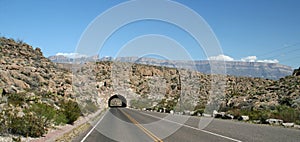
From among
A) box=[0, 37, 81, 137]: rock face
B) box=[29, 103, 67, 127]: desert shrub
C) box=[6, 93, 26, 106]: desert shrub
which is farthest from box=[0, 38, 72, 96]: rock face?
box=[29, 103, 67, 127]: desert shrub

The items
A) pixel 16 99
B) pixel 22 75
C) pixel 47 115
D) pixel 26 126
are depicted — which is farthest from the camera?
pixel 22 75

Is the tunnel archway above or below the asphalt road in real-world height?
above

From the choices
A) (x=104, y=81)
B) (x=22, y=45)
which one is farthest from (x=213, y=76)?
(x=22, y=45)

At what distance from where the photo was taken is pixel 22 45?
4525 centimetres

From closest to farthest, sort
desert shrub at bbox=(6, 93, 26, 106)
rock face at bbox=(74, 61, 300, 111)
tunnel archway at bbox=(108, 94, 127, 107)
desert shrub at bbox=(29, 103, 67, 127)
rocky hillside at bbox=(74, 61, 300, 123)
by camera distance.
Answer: desert shrub at bbox=(29, 103, 67, 127) < desert shrub at bbox=(6, 93, 26, 106) < rocky hillside at bbox=(74, 61, 300, 123) < rock face at bbox=(74, 61, 300, 111) < tunnel archway at bbox=(108, 94, 127, 107)

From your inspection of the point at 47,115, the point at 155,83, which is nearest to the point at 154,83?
the point at 155,83

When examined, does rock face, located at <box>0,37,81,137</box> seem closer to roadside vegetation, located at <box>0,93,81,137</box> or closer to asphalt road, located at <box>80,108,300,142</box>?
roadside vegetation, located at <box>0,93,81,137</box>

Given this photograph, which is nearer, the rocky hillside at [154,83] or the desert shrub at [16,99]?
the desert shrub at [16,99]

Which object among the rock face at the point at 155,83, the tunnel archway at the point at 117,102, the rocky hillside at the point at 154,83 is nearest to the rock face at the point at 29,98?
the rocky hillside at the point at 154,83

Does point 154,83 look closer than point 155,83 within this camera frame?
Yes

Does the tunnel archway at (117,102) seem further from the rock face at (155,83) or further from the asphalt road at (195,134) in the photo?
the asphalt road at (195,134)

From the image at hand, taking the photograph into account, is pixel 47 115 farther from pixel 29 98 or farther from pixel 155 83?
pixel 155 83

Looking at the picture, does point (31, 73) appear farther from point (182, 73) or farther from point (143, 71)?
point (143, 71)

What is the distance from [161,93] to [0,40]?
70.2 meters
